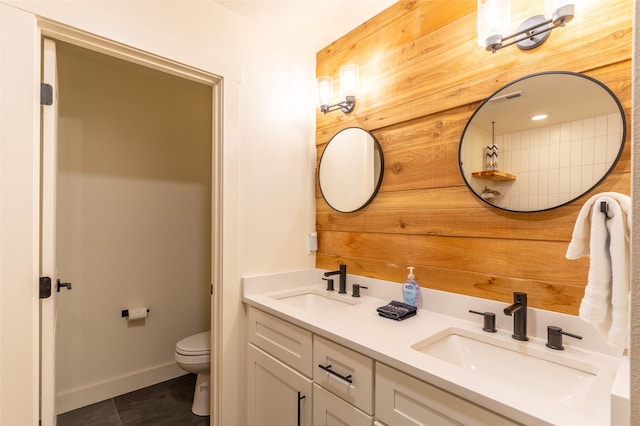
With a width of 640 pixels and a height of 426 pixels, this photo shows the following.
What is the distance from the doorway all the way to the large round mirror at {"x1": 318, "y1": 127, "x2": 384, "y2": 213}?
A: 3.80 feet

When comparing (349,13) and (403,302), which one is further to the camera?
(349,13)

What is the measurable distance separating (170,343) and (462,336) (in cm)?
225

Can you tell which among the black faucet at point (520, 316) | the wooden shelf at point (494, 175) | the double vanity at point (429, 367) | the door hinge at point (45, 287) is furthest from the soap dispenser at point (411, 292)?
the door hinge at point (45, 287)

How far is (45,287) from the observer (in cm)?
124

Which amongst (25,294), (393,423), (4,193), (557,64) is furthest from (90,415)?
(557,64)

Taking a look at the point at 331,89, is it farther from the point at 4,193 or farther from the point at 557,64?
the point at 4,193

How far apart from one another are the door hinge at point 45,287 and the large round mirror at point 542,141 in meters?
1.73

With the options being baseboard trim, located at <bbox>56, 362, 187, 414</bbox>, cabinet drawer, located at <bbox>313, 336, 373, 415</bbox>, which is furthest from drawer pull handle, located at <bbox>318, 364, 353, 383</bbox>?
baseboard trim, located at <bbox>56, 362, 187, 414</bbox>

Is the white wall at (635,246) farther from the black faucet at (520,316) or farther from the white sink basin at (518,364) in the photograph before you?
the black faucet at (520,316)

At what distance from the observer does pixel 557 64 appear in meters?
1.13

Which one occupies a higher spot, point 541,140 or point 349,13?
point 349,13

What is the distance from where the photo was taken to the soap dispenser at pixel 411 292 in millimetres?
1455

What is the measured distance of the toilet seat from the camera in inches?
80.0

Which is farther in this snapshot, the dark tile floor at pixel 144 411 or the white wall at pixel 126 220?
the white wall at pixel 126 220
